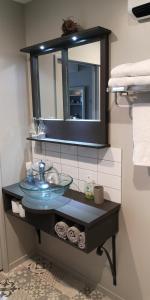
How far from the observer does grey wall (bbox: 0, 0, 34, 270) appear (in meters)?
2.05

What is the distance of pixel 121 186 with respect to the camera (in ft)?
A: 5.63

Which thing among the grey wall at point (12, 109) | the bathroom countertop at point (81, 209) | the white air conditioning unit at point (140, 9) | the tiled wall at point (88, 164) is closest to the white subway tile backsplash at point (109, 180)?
the tiled wall at point (88, 164)

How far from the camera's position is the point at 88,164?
74.4 inches

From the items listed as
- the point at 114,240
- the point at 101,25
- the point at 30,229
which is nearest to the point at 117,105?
the point at 101,25

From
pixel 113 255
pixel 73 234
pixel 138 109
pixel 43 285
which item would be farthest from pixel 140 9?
pixel 43 285

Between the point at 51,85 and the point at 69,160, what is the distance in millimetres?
653

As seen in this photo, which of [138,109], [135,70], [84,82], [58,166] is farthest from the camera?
[58,166]

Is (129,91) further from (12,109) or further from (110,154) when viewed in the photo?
(12,109)

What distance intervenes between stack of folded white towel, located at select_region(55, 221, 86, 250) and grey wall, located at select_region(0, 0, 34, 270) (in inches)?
29.2

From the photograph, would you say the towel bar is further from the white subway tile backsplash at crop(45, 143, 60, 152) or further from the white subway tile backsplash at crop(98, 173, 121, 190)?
the white subway tile backsplash at crop(45, 143, 60, 152)

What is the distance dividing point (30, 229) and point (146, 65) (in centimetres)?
194

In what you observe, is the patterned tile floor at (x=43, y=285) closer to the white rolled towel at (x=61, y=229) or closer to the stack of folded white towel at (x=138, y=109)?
the white rolled towel at (x=61, y=229)

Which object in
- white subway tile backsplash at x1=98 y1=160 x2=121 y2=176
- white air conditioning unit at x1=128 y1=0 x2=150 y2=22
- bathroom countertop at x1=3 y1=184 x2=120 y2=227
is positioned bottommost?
bathroom countertop at x1=3 y1=184 x2=120 y2=227

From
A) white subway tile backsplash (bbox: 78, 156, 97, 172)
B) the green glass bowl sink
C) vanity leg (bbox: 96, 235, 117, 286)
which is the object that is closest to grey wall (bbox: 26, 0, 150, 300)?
vanity leg (bbox: 96, 235, 117, 286)
